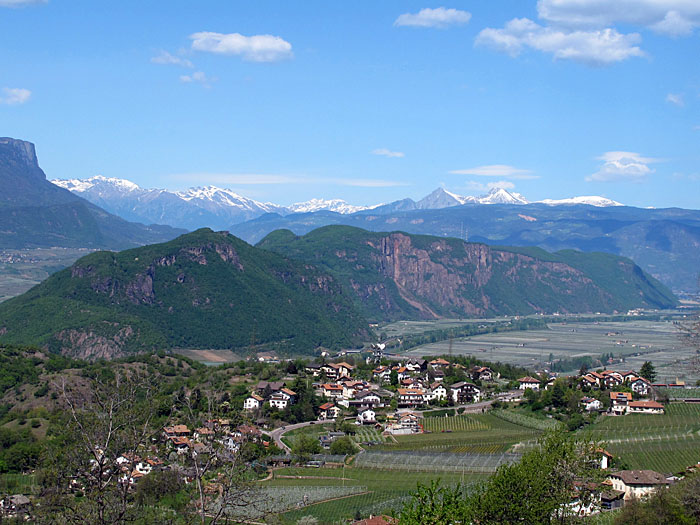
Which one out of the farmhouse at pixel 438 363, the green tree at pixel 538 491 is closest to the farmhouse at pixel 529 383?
the farmhouse at pixel 438 363

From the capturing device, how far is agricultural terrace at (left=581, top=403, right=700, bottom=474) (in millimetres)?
56781

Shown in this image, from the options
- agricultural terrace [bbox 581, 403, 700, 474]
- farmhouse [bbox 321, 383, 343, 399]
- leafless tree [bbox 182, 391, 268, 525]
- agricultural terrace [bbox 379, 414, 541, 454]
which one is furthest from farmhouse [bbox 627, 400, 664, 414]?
leafless tree [bbox 182, 391, 268, 525]

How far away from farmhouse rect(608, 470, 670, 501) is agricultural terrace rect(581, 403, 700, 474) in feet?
8.95

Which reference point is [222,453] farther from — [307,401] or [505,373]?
[505,373]

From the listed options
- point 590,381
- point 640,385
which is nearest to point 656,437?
point 590,381

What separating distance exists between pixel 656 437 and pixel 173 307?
369 ft

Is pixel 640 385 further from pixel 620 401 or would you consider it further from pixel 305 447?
pixel 305 447

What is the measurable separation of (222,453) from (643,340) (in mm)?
172025

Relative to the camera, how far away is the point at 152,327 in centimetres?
14600

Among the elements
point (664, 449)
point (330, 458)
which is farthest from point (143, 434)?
point (664, 449)

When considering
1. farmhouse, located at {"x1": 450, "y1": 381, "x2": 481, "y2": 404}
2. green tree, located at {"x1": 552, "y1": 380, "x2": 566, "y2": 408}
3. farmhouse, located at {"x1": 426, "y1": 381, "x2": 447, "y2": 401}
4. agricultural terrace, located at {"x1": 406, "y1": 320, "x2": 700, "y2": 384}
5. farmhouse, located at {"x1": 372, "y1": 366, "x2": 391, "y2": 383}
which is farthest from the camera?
agricultural terrace, located at {"x1": 406, "y1": 320, "x2": 700, "y2": 384}

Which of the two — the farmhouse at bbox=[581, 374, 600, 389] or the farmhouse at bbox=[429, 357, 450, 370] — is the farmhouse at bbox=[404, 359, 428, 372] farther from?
the farmhouse at bbox=[581, 374, 600, 389]

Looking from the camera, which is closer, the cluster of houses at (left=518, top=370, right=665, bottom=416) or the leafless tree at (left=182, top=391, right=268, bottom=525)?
the leafless tree at (left=182, top=391, right=268, bottom=525)

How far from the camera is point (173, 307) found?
531 feet
